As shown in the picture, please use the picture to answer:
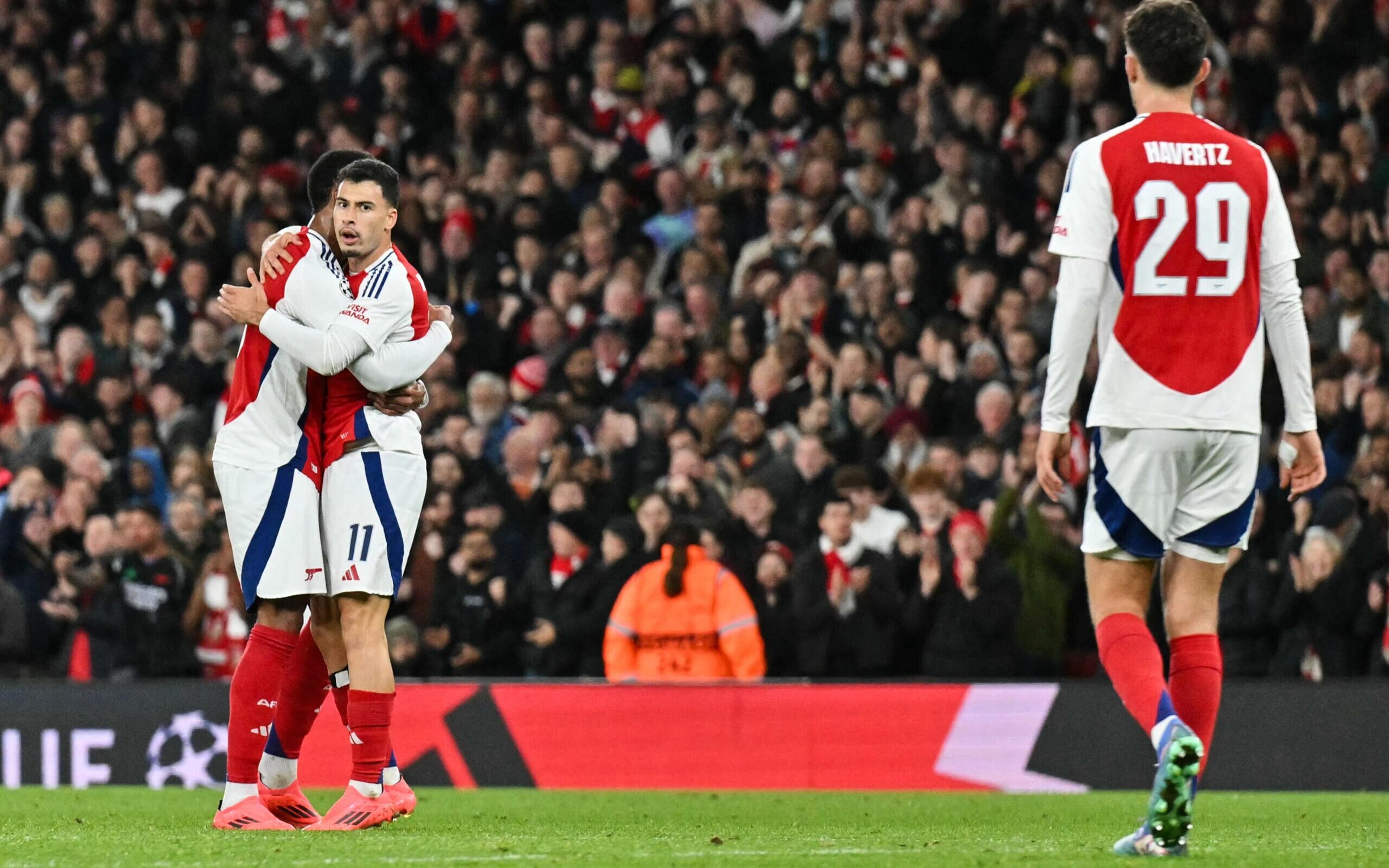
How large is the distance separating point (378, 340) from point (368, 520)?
578 mm

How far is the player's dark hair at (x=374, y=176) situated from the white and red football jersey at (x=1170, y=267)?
2.32 metres

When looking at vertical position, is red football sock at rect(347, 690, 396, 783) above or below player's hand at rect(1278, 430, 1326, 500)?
below

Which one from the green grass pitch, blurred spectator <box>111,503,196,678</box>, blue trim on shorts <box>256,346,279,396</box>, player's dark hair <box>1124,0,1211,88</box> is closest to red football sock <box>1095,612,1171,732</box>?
the green grass pitch

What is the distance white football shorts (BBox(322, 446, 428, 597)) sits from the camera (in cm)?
664

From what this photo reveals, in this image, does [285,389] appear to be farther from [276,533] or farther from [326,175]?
[326,175]

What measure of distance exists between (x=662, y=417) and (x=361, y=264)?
667 cm

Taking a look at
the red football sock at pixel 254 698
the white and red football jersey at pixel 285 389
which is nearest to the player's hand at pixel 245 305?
the white and red football jersey at pixel 285 389

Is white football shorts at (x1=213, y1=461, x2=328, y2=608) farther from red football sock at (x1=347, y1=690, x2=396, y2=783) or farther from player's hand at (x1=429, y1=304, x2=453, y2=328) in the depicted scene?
player's hand at (x1=429, y1=304, x2=453, y2=328)

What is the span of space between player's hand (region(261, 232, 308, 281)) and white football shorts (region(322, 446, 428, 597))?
640 mm

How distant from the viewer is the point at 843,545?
1180 centimetres

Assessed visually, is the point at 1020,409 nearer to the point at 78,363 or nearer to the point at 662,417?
the point at 662,417

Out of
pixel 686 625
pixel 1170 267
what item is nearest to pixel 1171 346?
pixel 1170 267

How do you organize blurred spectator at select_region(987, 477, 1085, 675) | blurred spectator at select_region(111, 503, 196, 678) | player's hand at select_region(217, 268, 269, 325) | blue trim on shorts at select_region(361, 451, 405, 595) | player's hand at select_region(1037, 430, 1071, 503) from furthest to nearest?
1. blurred spectator at select_region(111, 503, 196, 678)
2. blurred spectator at select_region(987, 477, 1085, 675)
3. blue trim on shorts at select_region(361, 451, 405, 595)
4. player's hand at select_region(217, 268, 269, 325)
5. player's hand at select_region(1037, 430, 1071, 503)

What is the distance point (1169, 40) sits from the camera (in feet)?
18.3
